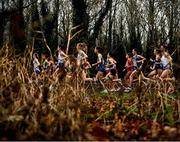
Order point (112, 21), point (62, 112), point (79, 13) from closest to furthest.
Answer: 1. point (62, 112)
2. point (79, 13)
3. point (112, 21)

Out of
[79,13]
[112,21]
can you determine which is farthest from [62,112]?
[112,21]

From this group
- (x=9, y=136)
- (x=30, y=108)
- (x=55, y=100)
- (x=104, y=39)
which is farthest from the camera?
(x=104, y=39)

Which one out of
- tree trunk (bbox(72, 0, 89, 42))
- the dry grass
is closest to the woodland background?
tree trunk (bbox(72, 0, 89, 42))

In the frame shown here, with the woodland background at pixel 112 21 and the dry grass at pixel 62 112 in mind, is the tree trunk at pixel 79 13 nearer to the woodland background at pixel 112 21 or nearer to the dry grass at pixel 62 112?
the woodland background at pixel 112 21

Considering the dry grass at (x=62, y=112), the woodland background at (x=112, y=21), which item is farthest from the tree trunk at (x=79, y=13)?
the dry grass at (x=62, y=112)

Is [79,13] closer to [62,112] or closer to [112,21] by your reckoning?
[62,112]

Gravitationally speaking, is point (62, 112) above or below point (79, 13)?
below

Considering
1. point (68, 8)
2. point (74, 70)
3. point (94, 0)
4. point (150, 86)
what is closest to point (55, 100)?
point (74, 70)

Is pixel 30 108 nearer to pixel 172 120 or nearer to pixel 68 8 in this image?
pixel 172 120

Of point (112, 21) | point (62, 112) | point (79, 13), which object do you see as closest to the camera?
point (62, 112)

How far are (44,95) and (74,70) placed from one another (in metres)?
2.82

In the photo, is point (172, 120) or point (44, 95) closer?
point (44, 95)

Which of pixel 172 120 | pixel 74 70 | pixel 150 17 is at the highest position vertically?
pixel 150 17

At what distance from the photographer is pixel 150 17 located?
152 ft
